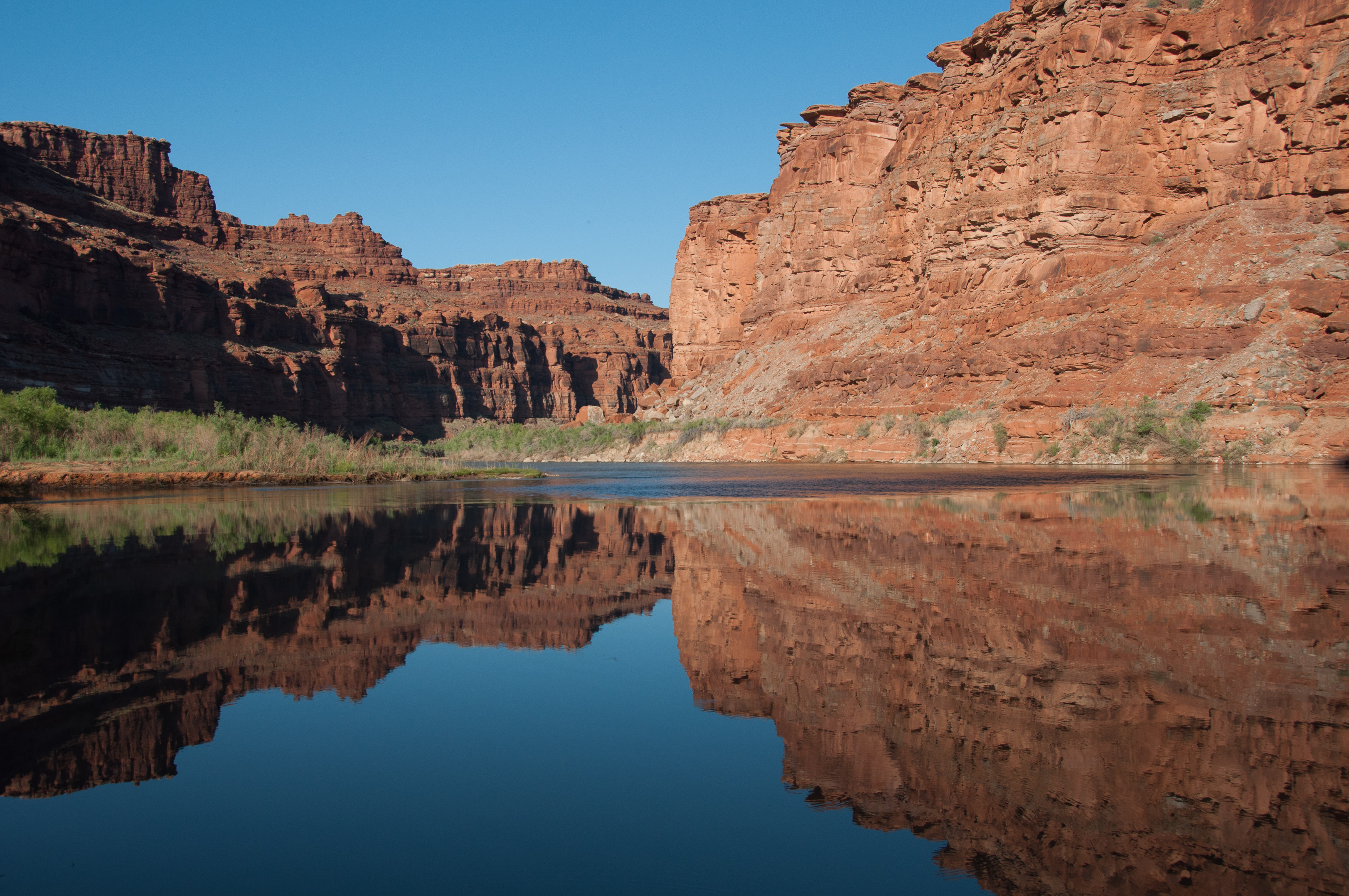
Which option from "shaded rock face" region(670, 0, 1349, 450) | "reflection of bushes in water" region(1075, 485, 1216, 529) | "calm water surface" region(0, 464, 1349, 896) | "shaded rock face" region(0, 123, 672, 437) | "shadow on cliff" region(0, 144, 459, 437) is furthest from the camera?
"shaded rock face" region(0, 123, 672, 437)

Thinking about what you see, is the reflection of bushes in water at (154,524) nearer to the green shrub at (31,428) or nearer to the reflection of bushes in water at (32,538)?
the reflection of bushes in water at (32,538)

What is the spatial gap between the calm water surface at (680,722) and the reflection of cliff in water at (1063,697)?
23 mm

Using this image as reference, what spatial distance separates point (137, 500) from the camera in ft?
60.2

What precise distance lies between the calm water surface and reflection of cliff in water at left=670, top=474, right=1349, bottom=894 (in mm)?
23

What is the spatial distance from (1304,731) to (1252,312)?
1391 inches

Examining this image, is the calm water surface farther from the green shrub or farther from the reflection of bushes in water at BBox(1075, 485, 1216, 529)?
the green shrub

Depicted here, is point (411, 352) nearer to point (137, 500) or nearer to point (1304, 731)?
point (137, 500)

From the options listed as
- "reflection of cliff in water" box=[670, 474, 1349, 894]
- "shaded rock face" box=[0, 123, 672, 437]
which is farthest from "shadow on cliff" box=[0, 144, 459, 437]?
"reflection of cliff in water" box=[670, 474, 1349, 894]

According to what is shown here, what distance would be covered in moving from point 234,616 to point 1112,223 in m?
44.7

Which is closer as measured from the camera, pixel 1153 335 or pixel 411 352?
pixel 1153 335

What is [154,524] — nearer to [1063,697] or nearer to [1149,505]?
[1063,697]

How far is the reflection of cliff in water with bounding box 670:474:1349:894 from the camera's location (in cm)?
328

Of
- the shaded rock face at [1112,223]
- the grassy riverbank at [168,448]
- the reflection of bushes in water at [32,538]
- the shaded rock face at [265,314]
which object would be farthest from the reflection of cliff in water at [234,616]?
the shaded rock face at [265,314]

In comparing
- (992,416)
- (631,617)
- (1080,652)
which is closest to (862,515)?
(631,617)
